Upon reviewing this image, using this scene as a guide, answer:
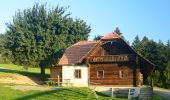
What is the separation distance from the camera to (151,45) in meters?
68.4

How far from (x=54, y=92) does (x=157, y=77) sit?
26.2 m

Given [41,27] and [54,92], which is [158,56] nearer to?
[41,27]

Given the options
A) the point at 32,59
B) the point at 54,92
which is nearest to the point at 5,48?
the point at 32,59

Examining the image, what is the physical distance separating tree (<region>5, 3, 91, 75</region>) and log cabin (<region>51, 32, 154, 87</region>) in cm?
982

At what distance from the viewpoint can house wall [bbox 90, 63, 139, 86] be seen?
50969 mm

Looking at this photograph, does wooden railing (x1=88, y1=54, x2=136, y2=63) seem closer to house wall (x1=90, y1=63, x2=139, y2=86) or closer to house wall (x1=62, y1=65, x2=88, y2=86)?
house wall (x1=90, y1=63, x2=139, y2=86)

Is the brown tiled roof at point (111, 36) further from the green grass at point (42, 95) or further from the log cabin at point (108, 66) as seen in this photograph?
the green grass at point (42, 95)

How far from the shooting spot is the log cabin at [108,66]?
50531 mm

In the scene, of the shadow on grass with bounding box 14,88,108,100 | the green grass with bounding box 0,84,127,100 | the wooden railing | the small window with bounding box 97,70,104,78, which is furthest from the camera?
the small window with bounding box 97,70,104,78

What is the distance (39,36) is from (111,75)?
17.0 metres

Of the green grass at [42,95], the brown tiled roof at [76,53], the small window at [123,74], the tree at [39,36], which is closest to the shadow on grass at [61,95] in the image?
the green grass at [42,95]

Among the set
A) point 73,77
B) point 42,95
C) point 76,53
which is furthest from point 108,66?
point 42,95

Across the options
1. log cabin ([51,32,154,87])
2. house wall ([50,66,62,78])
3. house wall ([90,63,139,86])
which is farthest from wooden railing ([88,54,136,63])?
house wall ([50,66,62,78])

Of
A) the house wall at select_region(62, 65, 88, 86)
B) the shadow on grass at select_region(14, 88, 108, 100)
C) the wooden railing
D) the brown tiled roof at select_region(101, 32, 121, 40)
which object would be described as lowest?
the shadow on grass at select_region(14, 88, 108, 100)
